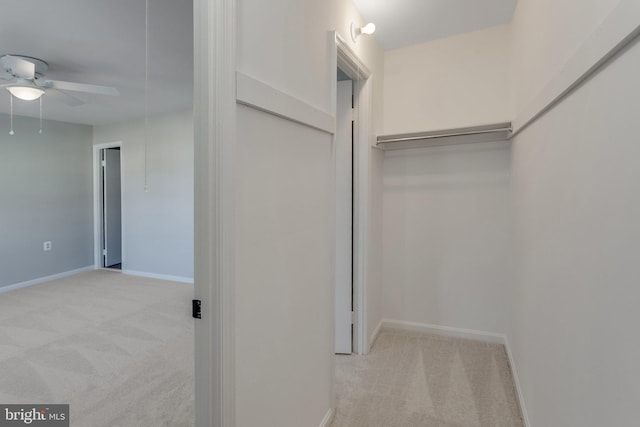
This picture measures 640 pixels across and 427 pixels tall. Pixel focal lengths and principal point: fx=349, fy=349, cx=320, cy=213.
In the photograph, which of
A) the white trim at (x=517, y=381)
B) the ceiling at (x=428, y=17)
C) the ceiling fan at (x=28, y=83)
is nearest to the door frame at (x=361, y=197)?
the ceiling at (x=428, y=17)

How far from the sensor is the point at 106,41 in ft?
8.43

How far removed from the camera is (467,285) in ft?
10.1

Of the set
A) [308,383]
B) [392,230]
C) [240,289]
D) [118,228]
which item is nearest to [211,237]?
[240,289]

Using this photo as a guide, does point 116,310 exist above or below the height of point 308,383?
below

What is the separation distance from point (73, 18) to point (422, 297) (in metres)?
3.38

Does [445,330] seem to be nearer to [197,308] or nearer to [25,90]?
[197,308]

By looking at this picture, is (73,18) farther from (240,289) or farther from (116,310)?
(116,310)

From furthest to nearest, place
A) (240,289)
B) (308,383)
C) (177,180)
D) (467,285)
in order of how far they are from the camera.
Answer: (177,180) < (467,285) < (308,383) < (240,289)

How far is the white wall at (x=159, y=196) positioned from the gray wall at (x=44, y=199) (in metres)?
0.58

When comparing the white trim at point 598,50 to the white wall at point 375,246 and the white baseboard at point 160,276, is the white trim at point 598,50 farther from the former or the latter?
the white baseboard at point 160,276

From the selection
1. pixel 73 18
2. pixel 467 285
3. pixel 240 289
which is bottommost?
pixel 467 285

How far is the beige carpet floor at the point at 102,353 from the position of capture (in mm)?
2193

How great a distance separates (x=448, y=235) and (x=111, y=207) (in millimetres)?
5543

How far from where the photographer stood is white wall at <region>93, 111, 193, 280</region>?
195 inches
